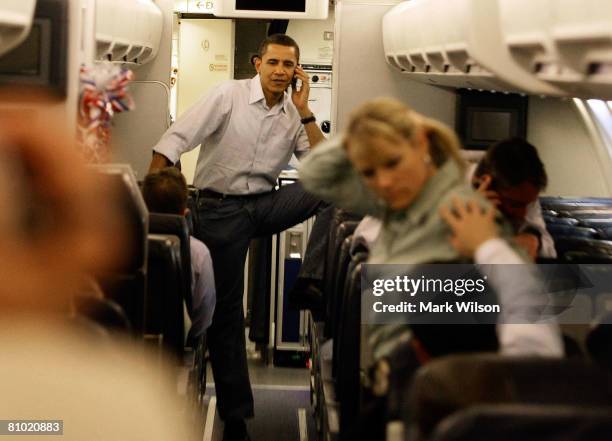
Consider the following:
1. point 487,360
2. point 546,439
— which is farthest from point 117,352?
point 546,439

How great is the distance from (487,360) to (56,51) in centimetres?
131

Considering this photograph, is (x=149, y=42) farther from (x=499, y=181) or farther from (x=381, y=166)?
(x=381, y=166)

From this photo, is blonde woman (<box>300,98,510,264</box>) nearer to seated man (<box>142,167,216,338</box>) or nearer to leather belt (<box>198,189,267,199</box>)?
seated man (<box>142,167,216,338</box>)

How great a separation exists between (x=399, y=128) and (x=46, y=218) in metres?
0.80

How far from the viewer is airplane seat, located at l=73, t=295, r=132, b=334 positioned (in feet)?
8.07

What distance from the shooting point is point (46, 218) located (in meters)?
2.36

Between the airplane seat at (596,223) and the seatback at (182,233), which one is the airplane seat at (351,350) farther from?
the airplane seat at (596,223)

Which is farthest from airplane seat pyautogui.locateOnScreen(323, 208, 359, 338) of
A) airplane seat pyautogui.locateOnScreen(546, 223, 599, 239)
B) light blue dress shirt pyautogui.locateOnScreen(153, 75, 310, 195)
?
airplane seat pyautogui.locateOnScreen(546, 223, 599, 239)

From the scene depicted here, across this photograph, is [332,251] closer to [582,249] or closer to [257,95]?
[257,95]

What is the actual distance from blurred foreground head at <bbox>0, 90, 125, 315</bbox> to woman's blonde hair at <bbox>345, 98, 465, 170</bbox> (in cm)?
64

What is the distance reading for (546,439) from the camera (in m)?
1.81

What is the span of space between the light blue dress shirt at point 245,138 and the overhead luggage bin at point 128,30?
1.51 feet

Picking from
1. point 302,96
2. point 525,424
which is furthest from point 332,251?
point 525,424

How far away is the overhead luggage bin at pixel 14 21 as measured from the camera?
7.83ft
